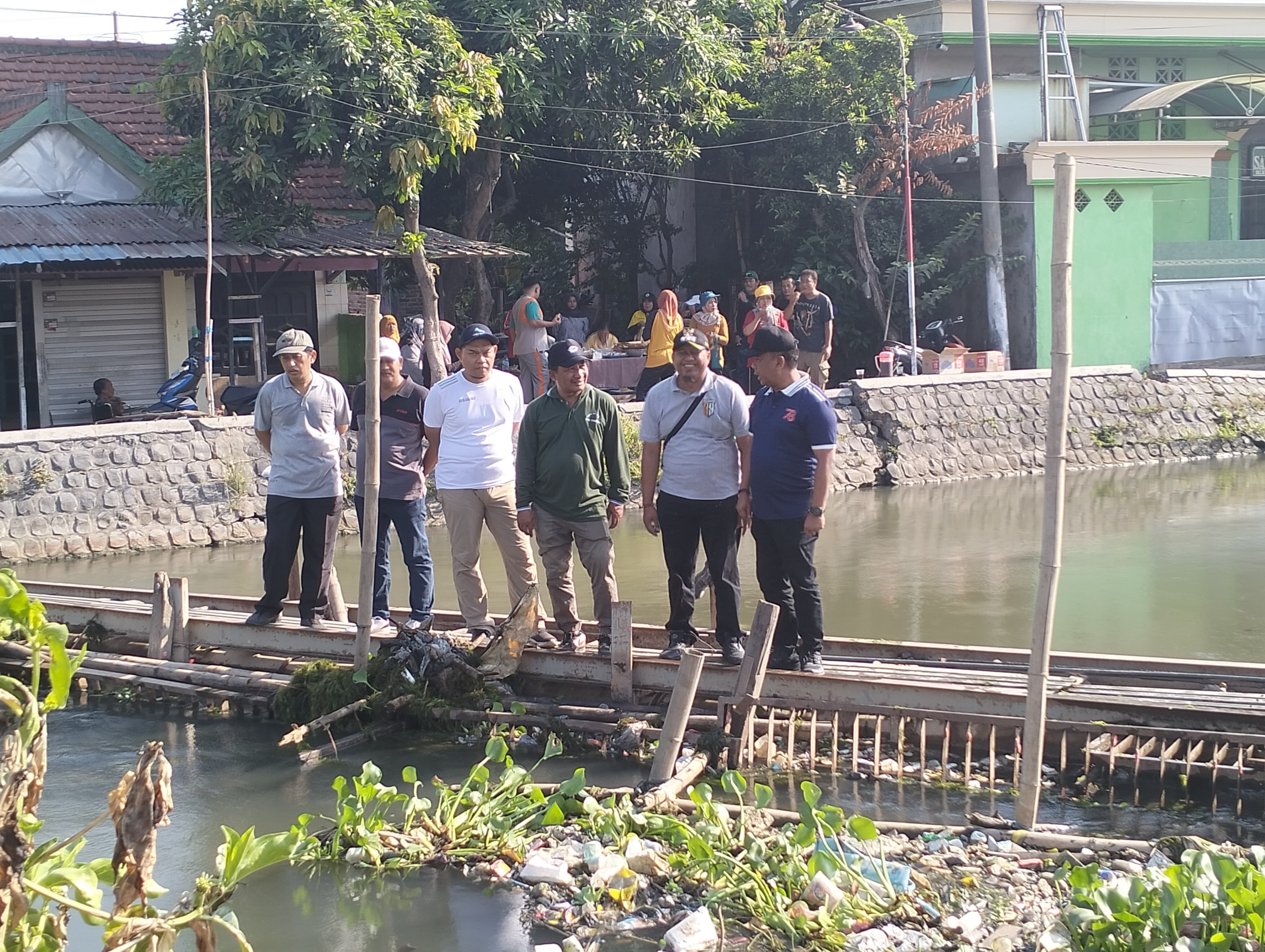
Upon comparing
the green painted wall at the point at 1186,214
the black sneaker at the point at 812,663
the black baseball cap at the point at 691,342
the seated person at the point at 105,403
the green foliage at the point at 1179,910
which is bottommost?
the green foliage at the point at 1179,910

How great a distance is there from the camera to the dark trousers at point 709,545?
6902 millimetres

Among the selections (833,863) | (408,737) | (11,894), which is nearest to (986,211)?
(408,737)

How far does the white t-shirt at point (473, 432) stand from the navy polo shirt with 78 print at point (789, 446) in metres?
1.53

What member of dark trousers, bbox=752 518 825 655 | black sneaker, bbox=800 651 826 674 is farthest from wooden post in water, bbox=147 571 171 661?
black sneaker, bbox=800 651 826 674

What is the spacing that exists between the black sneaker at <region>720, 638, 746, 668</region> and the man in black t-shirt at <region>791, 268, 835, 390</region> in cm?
929

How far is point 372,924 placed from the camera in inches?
208

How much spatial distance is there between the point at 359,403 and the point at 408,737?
2.25 m

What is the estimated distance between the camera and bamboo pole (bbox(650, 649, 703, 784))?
20.5 feet

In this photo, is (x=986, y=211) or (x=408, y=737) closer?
(x=408, y=737)

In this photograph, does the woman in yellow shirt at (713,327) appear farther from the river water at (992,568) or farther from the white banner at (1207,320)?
the white banner at (1207,320)

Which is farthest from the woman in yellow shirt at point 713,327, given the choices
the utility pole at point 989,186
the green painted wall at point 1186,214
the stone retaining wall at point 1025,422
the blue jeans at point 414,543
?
the green painted wall at point 1186,214

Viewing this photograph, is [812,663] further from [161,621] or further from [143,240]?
[143,240]

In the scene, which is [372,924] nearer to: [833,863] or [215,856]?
[215,856]

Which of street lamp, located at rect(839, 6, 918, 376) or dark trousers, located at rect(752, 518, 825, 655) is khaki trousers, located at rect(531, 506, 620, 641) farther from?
street lamp, located at rect(839, 6, 918, 376)
